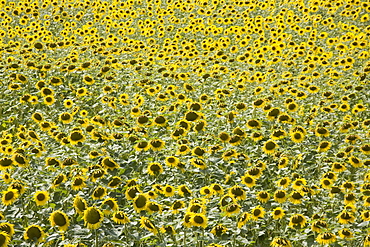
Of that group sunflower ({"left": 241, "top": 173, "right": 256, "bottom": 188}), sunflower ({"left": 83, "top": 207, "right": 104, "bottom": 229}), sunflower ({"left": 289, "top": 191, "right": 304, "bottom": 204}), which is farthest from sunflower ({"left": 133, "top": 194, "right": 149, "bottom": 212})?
sunflower ({"left": 289, "top": 191, "right": 304, "bottom": 204})

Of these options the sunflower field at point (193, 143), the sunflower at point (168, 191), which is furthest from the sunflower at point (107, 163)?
the sunflower at point (168, 191)

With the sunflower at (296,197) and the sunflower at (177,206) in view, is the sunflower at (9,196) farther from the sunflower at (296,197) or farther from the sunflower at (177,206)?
the sunflower at (296,197)

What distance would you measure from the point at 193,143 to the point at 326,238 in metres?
2.22

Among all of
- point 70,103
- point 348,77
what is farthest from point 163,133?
point 348,77

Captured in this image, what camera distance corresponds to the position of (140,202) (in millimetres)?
3877

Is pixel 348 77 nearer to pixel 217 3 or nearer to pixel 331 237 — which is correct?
pixel 331 237

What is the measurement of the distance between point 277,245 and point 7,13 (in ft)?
43.0

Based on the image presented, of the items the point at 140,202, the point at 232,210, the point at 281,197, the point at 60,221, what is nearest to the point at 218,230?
the point at 232,210

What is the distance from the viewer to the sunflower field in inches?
160

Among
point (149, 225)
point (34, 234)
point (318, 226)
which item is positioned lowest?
→ point (34, 234)

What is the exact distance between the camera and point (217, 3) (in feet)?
46.7

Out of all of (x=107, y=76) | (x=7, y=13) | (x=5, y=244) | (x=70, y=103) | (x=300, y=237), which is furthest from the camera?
(x=7, y=13)

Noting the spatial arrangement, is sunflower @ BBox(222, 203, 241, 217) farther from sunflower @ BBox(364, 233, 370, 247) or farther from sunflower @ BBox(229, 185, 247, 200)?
sunflower @ BBox(364, 233, 370, 247)

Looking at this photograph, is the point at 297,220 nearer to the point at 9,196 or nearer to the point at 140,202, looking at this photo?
the point at 140,202
